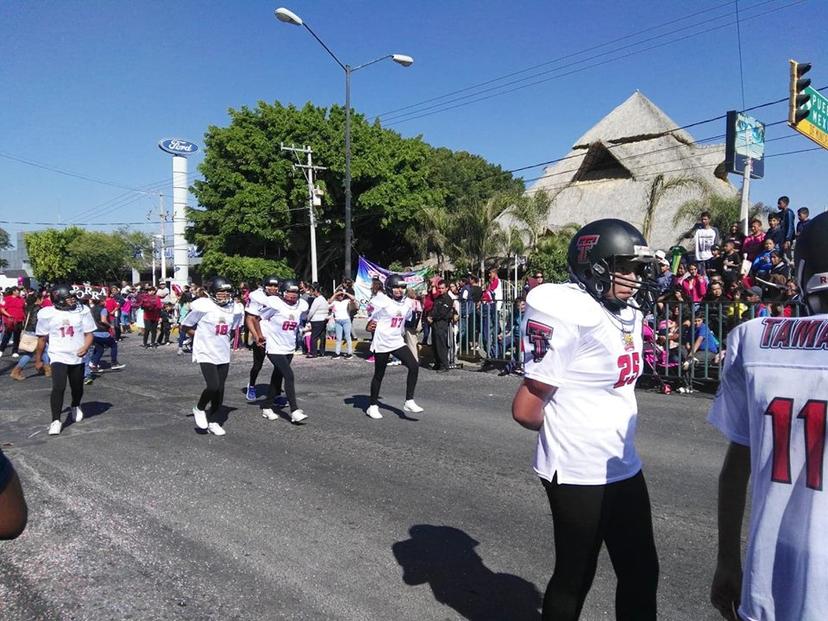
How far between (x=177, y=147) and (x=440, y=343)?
72.6 metres

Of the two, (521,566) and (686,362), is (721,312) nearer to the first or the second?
(686,362)

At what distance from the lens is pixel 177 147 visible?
76625 millimetres

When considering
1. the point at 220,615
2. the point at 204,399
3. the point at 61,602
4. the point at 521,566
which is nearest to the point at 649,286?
the point at 521,566

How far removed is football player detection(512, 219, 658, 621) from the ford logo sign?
263 ft

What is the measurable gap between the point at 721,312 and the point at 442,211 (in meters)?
22.2

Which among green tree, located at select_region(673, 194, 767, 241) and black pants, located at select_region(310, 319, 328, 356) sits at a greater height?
green tree, located at select_region(673, 194, 767, 241)

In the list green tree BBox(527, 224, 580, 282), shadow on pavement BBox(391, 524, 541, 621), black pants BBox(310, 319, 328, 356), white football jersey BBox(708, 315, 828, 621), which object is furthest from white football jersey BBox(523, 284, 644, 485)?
green tree BBox(527, 224, 580, 282)

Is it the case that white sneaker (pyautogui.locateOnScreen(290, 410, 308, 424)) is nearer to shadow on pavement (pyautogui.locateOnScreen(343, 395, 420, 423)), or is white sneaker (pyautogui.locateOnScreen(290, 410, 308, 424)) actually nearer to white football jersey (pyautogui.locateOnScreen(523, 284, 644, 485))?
shadow on pavement (pyautogui.locateOnScreen(343, 395, 420, 423))

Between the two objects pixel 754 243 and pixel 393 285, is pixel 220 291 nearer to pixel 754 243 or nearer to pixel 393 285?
pixel 393 285

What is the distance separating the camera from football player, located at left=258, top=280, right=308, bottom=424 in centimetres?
812

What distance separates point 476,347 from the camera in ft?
45.2

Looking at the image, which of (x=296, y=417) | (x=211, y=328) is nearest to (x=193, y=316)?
(x=211, y=328)

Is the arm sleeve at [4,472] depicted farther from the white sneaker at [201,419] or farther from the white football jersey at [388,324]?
the white football jersey at [388,324]

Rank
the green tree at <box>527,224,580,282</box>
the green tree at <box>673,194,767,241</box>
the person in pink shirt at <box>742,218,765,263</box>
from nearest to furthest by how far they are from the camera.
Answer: the person in pink shirt at <box>742,218,765,263</box>, the green tree at <box>673,194,767,241</box>, the green tree at <box>527,224,580,282</box>
